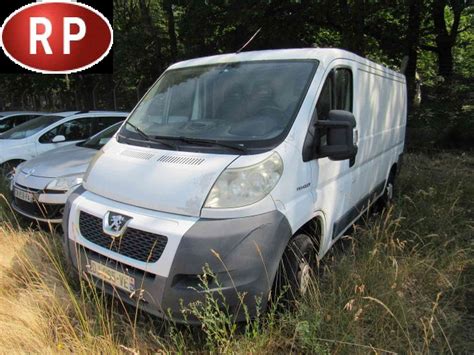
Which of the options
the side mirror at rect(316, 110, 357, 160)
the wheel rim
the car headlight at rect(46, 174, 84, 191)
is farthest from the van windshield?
the car headlight at rect(46, 174, 84, 191)

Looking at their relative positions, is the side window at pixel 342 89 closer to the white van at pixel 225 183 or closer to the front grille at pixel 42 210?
the white van at pixel 225 183

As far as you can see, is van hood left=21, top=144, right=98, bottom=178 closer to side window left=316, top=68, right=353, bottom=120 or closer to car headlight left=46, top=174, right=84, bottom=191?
car headlight left=46, top=174, right=84, bottom=191

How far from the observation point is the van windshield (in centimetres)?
315

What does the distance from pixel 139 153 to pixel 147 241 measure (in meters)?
0.82

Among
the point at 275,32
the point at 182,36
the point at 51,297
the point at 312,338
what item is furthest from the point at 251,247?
the point at 182,36

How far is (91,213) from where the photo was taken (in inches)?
118

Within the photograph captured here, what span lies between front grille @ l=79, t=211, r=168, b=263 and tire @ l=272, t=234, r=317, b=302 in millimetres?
839

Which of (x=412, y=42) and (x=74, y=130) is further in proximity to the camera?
(x=412, y=42)

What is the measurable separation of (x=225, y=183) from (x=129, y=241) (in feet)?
2.43

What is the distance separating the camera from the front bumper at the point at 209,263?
254 cm

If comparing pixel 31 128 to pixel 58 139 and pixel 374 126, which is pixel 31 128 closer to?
pixel 58 139

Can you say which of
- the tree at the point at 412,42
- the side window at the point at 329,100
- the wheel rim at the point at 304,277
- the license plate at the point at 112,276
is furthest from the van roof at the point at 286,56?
the tree at the point at 412,42

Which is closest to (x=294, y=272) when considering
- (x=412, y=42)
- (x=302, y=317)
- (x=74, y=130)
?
(x=302, y=317)

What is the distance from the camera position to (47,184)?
4.89m
